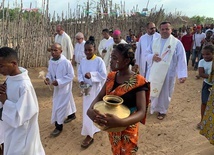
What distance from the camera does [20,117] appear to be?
266 cm

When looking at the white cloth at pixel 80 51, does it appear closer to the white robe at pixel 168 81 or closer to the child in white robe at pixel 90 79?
the white robe at pixel 168 81

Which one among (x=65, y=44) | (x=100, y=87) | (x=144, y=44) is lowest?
(x=100, y=87)

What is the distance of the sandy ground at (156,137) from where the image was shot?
429cm

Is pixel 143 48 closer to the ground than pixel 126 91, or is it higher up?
higher up

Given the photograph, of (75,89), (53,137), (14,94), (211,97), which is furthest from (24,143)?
(75,89)

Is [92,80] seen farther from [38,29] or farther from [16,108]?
[38,29]

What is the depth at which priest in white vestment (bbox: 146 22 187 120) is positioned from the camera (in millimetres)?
5625

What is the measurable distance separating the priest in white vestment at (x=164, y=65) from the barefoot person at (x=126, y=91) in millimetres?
3235

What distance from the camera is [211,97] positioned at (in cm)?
355

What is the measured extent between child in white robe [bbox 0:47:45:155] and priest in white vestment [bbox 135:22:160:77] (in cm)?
425

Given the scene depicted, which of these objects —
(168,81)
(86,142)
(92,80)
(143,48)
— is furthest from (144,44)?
(86,142)

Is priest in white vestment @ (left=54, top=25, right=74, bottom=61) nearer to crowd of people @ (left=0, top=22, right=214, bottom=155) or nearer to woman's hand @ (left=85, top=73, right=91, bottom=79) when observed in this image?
crowd of people @ (left=0, top=22, right=214, bottom=155)

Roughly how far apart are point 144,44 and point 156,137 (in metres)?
2.70

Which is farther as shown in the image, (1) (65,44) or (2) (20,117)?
(1) (65,44)
